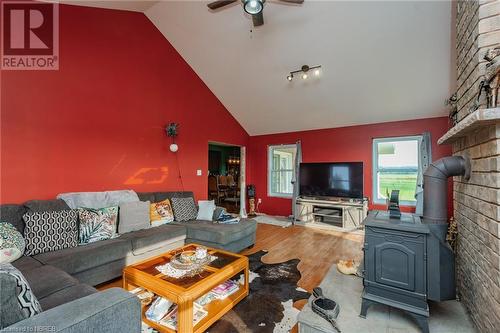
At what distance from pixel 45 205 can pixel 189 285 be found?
1956 millimetres

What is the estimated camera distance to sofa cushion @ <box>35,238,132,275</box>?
207cm

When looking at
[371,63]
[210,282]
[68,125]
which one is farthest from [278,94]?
[210,282]

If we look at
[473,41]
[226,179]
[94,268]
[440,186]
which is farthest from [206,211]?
[226,179]

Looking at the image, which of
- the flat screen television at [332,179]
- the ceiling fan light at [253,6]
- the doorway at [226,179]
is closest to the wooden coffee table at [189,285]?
the ceiling fan light at [253,6]

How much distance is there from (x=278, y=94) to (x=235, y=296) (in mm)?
3816

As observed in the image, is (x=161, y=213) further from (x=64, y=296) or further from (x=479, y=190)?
(x=479, y=190)

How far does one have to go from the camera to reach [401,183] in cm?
455

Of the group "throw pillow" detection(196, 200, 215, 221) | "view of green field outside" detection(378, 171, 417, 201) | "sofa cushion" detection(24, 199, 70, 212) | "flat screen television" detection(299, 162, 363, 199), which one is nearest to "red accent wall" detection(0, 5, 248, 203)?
"sofa cushion" detection(24, 199, 70, 212)

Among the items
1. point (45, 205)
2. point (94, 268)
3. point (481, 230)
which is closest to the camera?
point (481, 230)

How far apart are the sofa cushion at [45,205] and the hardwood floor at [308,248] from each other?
3.26ft

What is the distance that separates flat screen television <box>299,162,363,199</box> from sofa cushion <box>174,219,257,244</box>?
A: 2197mm

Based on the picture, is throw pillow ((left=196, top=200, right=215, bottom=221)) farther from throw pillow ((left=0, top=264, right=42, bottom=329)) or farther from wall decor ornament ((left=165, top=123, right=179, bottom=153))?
throw pillow ((left=0, top=264, right=42, bottom=329))

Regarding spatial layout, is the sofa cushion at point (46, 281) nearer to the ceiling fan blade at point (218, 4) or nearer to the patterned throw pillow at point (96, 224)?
the patterned throw pillow at point (96, 224)

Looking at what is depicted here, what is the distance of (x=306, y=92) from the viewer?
4.45 m
